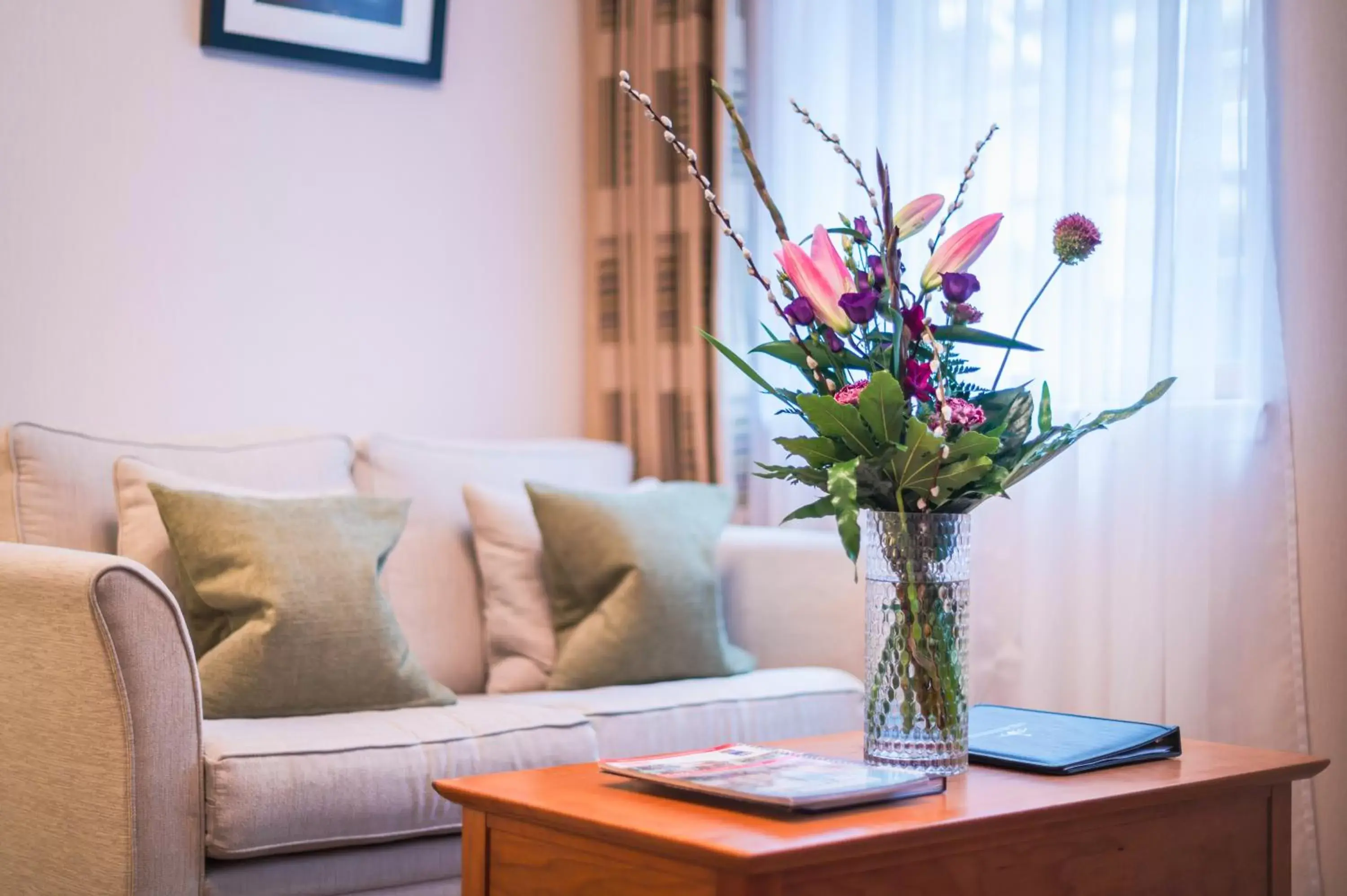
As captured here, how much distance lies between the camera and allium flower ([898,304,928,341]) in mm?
1707

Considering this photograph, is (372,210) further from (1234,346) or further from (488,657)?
(1234,346)

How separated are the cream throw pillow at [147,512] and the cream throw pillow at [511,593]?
41cm

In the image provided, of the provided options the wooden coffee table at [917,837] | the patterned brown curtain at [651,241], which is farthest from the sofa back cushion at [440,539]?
the wooden coffee table at [917,837]

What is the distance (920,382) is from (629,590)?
46.0 inches

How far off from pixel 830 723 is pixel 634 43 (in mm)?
1747

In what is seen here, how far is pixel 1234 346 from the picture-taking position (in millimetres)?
2623

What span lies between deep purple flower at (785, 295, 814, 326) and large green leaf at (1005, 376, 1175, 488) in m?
0.29

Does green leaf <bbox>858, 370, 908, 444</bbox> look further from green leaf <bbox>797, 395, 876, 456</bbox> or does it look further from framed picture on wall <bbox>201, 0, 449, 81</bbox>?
framed picture on wall <bbox>201, 0, 449, 81</bbox>

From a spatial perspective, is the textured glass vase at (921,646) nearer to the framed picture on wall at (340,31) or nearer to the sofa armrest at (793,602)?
the sofa armrest at (793,602)

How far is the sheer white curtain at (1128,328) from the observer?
2.58m

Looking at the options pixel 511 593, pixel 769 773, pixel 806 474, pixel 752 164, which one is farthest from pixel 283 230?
pixel 769 773

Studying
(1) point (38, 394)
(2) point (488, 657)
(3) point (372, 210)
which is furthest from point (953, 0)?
(1) point (38, 394)

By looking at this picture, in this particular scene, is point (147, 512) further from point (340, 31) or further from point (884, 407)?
point (884, 407)

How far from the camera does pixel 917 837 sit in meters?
1.46
